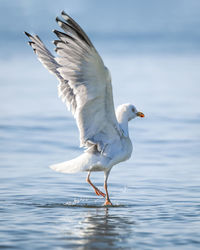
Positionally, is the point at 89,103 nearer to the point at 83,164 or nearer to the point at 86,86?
the point at 86,86

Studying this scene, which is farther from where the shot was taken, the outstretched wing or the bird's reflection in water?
the outstretched wing

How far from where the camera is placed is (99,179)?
1135cm

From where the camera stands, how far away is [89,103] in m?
9.14

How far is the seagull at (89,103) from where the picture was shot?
343 inches

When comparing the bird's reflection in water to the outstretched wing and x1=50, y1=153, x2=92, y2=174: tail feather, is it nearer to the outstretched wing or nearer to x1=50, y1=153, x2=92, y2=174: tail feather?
x1=50, y1=153, x2=92, y2=174: tail feather

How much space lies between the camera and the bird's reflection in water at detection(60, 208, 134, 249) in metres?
7.44

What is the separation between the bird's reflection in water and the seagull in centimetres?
64

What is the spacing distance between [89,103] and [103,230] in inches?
69.7

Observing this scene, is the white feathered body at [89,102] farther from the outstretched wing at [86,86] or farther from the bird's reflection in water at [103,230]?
the bird's reflection in water at [103,230]

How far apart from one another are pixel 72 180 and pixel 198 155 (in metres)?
2.93

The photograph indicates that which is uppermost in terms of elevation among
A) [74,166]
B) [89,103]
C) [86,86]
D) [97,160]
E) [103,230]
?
[86,86]

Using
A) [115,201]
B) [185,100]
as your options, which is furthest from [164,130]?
[115,201]

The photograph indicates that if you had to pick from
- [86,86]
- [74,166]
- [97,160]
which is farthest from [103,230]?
[86,86]

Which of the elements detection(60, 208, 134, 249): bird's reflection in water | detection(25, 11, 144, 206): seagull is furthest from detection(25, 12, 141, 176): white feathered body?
detection(60, 208, 134, 249): bird's reflection in water
